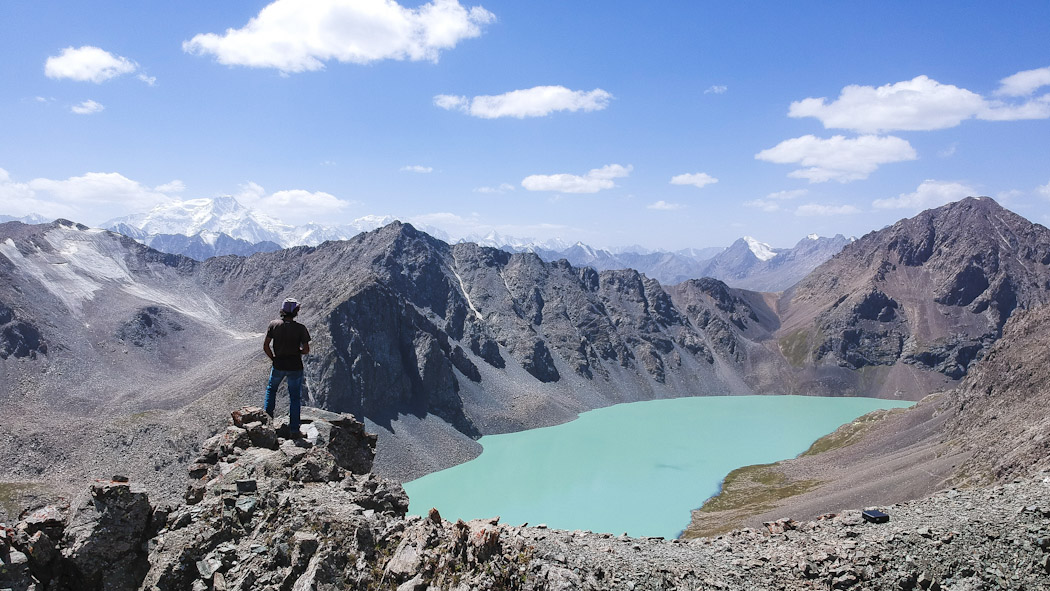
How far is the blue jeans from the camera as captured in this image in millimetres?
17750

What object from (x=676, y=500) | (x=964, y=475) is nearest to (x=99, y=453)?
(x=676, y=500)

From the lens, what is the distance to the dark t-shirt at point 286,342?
57.3 feet

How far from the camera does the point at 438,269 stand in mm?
196750

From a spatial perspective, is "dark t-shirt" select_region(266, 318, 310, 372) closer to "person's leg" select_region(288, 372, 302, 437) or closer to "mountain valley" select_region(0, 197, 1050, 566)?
"person's leg" select_region(288, 372, 302, 437)

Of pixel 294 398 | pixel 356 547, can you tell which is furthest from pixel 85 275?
pixel 356 547

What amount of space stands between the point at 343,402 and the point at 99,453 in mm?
38607

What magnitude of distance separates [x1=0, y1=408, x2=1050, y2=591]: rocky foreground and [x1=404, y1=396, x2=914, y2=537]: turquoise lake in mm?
51128

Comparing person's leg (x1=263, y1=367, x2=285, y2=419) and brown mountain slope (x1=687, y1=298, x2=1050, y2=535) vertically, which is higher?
person's leg (x1=263, y1=367, x2=285, y2=419)

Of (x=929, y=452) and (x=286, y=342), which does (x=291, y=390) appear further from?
(x=929, y=452)

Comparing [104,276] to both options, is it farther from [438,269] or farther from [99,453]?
[99,453]

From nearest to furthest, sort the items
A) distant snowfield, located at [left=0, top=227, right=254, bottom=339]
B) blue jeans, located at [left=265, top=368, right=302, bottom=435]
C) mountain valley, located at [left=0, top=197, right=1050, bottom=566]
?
blue jeans, located at [left=265, top=368, right=302, bottom=435] < mountain valley, located at [left=0, top=197, right=1050, bottom=566] < distant snowfield, located at [left=0, top=227, right=254, bottom=339]

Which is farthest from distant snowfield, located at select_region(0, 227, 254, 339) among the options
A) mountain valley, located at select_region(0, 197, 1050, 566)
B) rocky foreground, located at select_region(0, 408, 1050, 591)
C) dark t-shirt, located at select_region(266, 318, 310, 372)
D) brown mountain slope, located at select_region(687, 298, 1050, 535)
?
rocky foreground, located at select_region(0, 408, 1050, 591)

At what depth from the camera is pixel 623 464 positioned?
112125mm

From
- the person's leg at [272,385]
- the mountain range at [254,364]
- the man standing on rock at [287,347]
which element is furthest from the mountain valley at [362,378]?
the man standing on rock at [287,347]
